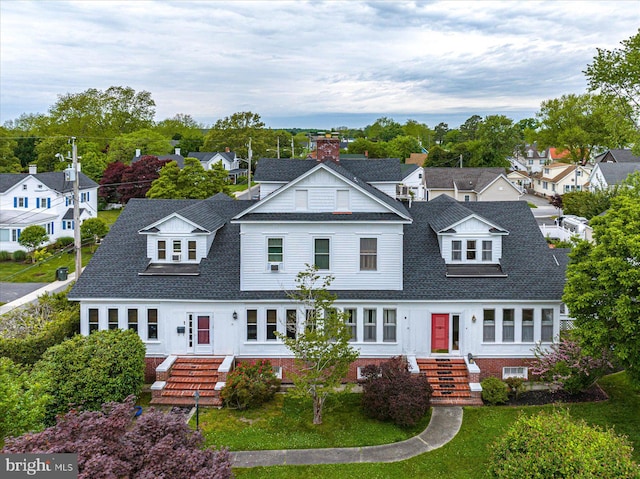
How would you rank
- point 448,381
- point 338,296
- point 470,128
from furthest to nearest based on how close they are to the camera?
point 470,128
point 338,296
point 448,381

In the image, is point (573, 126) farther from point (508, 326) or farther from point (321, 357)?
point (321, 357)

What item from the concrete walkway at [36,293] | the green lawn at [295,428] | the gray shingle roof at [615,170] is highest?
the gray shingle roof at [615,170]

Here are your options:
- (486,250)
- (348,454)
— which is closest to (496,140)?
(486,250)

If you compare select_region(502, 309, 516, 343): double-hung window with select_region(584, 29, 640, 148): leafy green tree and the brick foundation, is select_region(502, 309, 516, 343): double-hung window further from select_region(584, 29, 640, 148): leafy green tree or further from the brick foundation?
select_region(584, 29, 640, 148): leafy green tree

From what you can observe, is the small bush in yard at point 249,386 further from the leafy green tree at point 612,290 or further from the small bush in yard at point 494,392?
the leafy green tree at point 612,290

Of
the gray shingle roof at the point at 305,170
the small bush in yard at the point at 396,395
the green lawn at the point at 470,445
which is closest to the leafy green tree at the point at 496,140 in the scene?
the gray shingle roof at the point at 305,170
